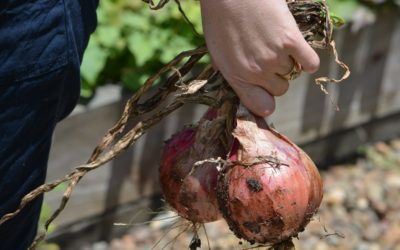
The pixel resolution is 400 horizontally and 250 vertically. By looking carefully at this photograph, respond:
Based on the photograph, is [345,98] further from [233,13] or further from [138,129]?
[233,13]

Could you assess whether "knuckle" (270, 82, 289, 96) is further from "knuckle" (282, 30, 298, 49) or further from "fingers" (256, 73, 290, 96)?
"knuckle" (282, 30, 298, 49)

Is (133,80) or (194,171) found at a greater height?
(194,171)

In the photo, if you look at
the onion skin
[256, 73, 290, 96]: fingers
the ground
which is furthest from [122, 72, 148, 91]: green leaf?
[256, 73, 290, 96]: fingers

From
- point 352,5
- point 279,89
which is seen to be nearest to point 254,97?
point 279,89

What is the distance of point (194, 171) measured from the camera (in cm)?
164

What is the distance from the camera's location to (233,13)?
54.4 inches

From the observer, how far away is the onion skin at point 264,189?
155 cm

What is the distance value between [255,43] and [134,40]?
5.47ft

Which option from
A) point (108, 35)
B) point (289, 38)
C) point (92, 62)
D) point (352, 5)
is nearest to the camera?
point (289, 38)

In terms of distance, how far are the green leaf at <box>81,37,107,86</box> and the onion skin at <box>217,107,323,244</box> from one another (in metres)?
1.35

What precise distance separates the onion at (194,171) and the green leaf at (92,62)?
3.91 ft

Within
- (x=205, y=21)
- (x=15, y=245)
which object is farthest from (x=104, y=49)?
(x=205, y=21)

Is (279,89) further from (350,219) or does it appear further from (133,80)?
(350,219)

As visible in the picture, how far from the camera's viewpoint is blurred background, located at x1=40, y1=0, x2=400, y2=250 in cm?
295
